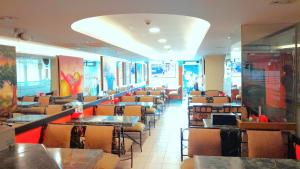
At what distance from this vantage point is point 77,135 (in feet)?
11.8

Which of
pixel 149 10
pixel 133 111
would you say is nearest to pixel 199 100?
pixel 133 111

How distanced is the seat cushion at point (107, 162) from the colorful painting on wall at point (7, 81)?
3.26 metres

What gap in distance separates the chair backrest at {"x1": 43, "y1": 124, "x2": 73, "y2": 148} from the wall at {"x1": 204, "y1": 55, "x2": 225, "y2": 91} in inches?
274

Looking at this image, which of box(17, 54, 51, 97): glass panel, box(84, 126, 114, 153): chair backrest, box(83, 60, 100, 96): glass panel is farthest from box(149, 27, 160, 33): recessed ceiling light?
box(83, 60, 100, 96): glass panel

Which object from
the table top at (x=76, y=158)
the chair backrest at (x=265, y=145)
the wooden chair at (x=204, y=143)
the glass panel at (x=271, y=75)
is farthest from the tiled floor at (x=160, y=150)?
the table top at (x=76, y=158)

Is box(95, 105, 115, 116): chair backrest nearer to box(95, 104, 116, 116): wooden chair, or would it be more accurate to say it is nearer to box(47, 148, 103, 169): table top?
box(95, 104, 116, 116): wooden chair

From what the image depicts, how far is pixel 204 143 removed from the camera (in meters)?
3.16

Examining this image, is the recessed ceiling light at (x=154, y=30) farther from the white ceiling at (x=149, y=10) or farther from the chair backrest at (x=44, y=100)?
the chair backrest at (x=44, y=100)

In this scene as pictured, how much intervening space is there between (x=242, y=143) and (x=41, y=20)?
Answer: 2.91 meters

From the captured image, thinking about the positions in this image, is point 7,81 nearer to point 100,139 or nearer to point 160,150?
point 100,139

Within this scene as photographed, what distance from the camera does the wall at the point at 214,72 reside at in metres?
9.62

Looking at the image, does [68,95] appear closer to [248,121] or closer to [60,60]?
[60,60]

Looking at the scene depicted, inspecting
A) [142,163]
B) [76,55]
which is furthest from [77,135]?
[76,55]

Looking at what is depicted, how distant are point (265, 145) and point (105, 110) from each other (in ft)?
10.6
